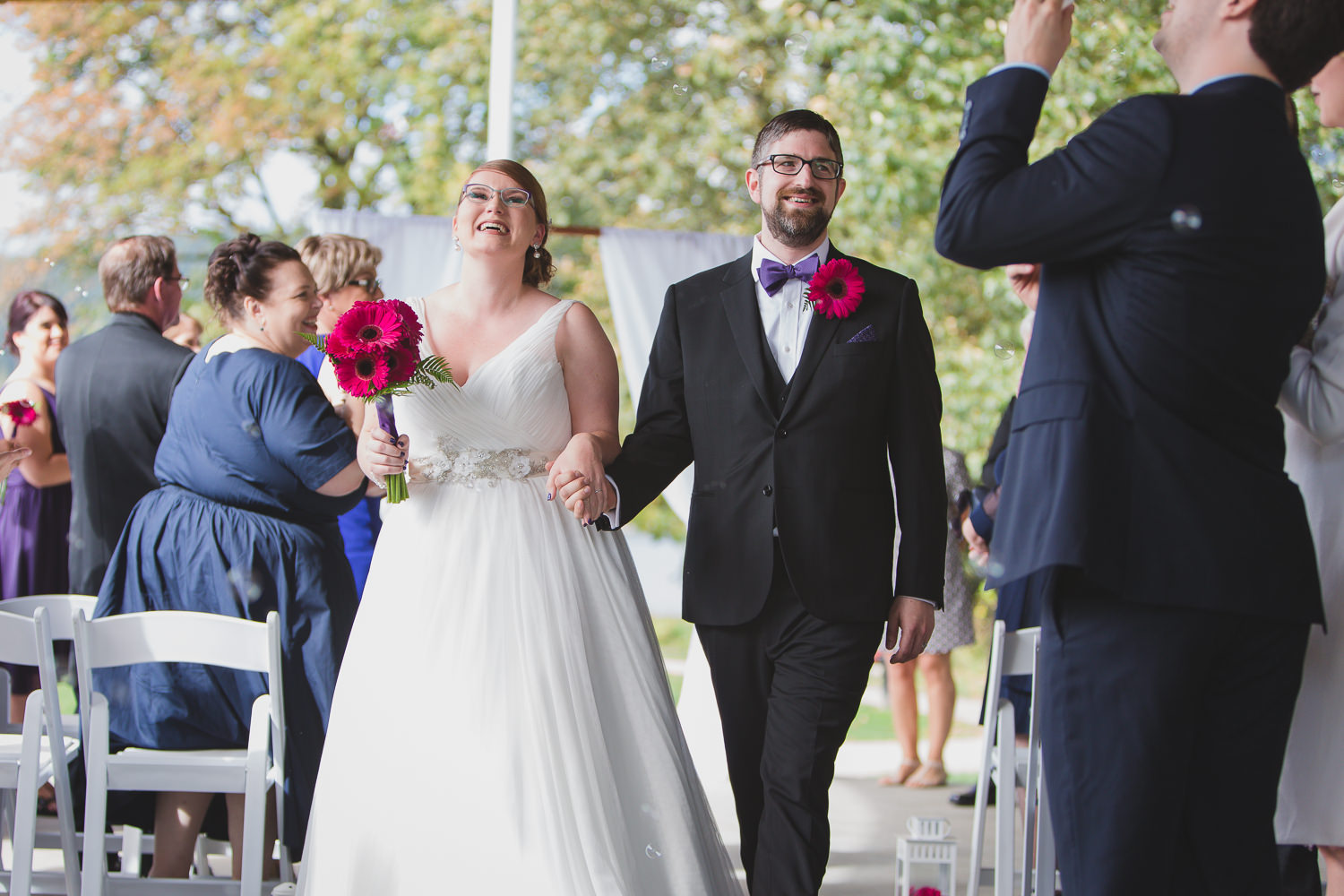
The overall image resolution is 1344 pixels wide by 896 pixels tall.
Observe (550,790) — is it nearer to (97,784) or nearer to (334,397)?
(97,784)

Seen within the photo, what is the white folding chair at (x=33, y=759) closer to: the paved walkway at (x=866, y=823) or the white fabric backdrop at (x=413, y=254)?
the paved walkway at (x=866, y=823)

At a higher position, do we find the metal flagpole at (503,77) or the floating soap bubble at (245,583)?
the metal flagpole at (503,77)

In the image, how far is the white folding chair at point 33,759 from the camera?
8.64 ft

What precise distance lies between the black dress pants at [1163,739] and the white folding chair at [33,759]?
82.7 inches

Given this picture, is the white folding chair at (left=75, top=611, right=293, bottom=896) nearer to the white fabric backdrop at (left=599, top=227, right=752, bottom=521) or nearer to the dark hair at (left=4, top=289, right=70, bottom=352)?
the dark hair at (left=4, top=289, right=70, bottom=352)

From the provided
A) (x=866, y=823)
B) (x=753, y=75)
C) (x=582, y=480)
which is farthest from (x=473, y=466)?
(x=753, y=75)

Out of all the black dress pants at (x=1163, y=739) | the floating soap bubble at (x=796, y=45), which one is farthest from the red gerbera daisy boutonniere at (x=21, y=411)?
the floating soap bubble at (x=796, y=45)

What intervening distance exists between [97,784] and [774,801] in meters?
1.54

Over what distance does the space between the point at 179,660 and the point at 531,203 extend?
4.48 feet

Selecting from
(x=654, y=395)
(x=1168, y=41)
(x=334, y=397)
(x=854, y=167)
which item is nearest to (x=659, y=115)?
(x=854, y=167)

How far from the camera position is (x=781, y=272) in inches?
107

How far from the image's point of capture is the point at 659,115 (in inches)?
436

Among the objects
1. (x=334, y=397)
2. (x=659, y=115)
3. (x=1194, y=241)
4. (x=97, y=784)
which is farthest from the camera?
(x=659, y=115)

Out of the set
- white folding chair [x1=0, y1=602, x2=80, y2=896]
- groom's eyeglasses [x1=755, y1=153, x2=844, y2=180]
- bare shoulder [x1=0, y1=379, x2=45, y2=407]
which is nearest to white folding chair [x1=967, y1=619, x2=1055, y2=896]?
groom's eyeglasses [x1=755, y1=153, x2=844, y2=180]
